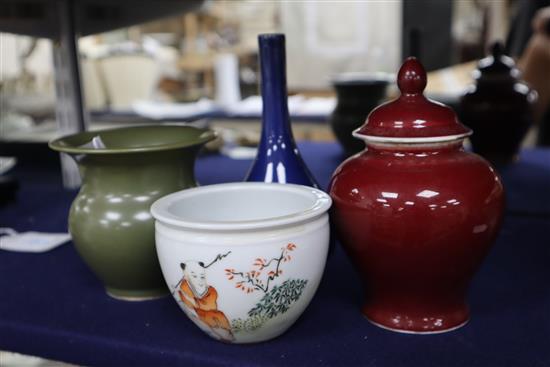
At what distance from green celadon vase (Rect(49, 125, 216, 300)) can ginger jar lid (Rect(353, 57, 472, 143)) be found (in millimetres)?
187

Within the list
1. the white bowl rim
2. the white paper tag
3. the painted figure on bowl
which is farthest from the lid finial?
the white paper tag

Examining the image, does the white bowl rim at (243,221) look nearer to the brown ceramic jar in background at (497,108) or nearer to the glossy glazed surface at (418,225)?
the glossy glazed surface at (418,225)

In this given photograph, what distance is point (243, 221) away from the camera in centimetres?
43

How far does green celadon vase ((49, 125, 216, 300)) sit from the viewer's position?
1.84 ft

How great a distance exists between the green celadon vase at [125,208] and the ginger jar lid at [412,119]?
7.3 inches

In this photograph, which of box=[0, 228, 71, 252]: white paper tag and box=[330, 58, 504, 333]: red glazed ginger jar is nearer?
box=[330, 58, 504, 333]: red glazed ginger jar

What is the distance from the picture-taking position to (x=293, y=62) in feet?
8.82

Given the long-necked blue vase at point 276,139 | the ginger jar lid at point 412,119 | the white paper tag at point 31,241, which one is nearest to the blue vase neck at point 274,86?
the long-necked blue vase at point 276,139

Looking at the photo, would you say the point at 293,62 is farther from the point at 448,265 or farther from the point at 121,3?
the point at 448,265

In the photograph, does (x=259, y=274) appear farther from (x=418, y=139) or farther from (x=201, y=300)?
(x=418, y=139)

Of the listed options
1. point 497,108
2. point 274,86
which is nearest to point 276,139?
point 274,86

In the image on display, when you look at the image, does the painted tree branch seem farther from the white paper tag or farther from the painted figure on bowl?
the white paper tag

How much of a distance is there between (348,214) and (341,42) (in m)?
2.39

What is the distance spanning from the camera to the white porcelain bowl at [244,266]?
0.44m
